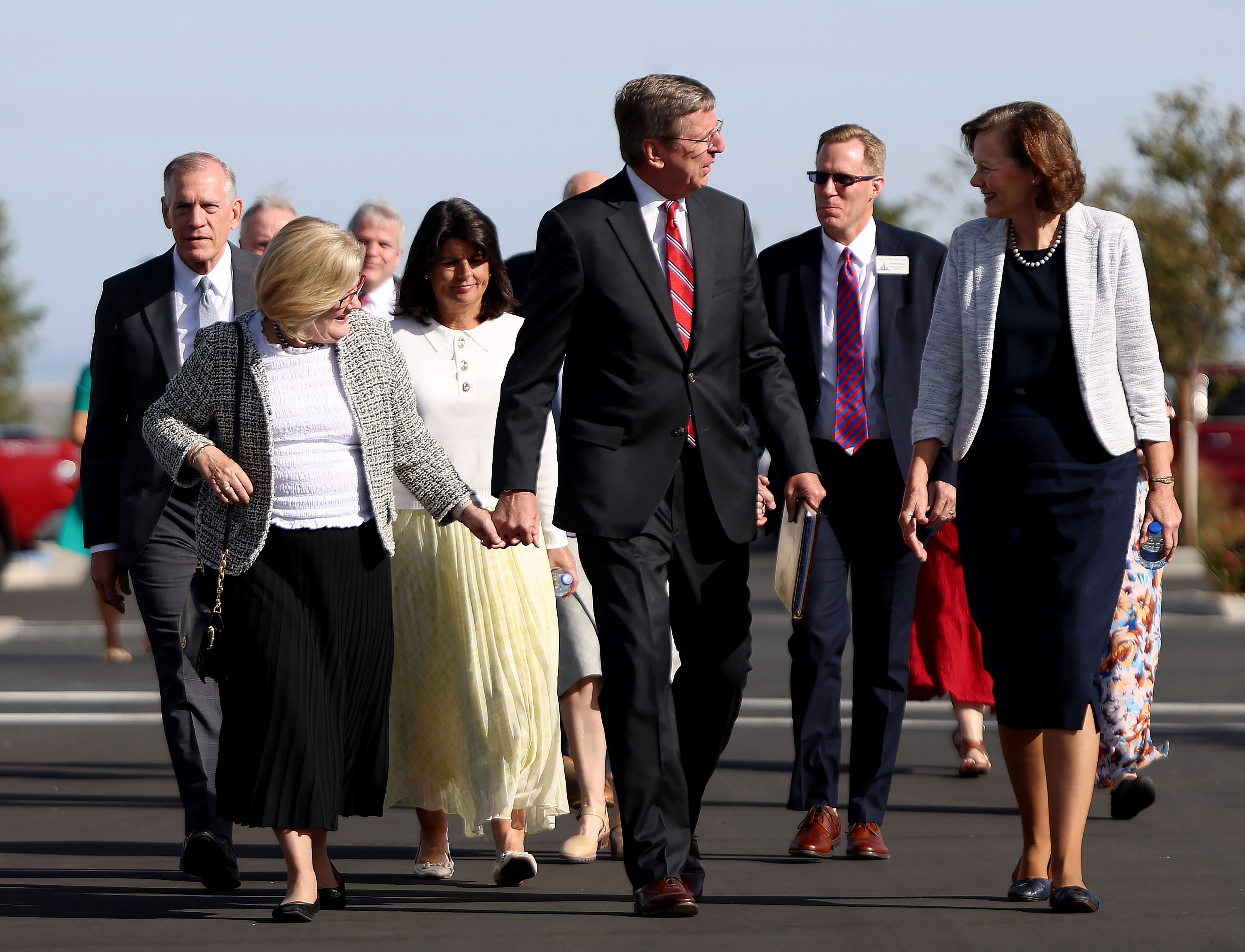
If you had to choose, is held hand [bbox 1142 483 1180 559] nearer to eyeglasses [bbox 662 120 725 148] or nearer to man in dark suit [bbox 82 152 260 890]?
eyeglasses [bbox 662 120 725 148]

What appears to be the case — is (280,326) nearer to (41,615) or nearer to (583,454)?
(583,454)

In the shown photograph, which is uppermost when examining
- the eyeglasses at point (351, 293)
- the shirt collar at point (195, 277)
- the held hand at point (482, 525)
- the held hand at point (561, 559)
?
the shirt collar at point (195, 277)

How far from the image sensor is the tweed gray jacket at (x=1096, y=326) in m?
5.72

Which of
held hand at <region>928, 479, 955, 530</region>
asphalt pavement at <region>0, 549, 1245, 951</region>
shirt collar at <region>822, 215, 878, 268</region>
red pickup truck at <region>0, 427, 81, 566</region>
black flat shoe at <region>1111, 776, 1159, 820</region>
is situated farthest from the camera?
red pickup truck at <region>0, 427, 81, 566</region>

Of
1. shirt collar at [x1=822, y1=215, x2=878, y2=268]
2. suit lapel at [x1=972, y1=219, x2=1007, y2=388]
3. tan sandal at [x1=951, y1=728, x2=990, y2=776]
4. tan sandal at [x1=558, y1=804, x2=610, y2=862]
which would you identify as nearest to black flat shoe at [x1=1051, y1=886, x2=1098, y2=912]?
suit lapel at [x1=972, y1=219, x2=1007, y2=388]

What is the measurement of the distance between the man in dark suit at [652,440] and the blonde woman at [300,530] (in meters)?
0.40

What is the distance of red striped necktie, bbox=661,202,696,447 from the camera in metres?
5.84

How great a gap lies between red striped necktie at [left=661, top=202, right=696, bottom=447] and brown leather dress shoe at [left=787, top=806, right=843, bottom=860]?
1.70 m

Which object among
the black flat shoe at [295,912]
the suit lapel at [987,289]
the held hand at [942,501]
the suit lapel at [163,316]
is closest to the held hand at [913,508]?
the held hand at [942,501]

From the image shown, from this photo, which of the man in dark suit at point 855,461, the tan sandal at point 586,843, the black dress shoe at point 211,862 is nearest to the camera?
the black dress shoe at point 211,862

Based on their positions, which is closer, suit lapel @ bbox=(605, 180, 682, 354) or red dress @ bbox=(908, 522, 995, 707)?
suit lapel @ bbox=(605, 180, 682, 354)

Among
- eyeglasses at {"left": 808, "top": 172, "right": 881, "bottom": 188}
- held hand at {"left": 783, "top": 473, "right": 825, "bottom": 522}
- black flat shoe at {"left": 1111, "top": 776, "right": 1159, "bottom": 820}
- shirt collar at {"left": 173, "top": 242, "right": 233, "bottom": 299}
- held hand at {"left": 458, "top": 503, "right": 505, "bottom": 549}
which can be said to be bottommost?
black flat shoe at {"left": 1111, "top": 776, "right": 1159, "bottom": 820}

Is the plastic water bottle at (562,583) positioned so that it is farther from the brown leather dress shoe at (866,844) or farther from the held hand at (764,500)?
the brown leather dress shoe at (866,844)

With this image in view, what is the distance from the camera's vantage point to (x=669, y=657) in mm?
5770
